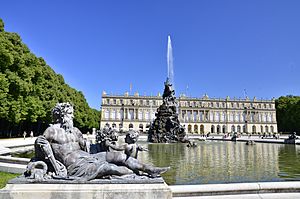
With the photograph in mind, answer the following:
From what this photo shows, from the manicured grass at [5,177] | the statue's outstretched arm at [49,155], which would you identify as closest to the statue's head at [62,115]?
the statue's outstretched arm at [49,155]

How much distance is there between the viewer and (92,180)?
3848mm

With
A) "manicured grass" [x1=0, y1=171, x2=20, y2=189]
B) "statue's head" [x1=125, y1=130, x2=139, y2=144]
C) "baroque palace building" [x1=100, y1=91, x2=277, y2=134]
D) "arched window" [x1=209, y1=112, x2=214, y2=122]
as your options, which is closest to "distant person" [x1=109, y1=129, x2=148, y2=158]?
"statue's head" [x1=125, y1=130, x2=139, y2=144]

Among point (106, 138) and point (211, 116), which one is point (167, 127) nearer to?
point (106, 138)

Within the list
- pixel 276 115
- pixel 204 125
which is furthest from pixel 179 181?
pixel 276 115

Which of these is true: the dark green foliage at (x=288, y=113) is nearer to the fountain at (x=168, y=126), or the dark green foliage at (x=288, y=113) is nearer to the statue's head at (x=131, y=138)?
the fountain at (x=168, y=126)

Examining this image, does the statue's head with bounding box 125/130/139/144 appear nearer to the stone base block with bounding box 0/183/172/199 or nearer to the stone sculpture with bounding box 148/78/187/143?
the stone base block with bounding box 0/183/172/199

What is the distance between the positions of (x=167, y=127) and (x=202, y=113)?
69371 millimetres

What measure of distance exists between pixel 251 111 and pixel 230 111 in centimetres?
831

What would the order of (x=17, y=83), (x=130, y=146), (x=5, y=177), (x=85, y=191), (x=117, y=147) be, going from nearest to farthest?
(x=85, y=191) < (x=130, y=146) < (x=117, y=147) < (x=5, y=177) < (x=17, y=83)

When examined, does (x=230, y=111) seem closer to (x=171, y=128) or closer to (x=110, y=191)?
(x=171, y=128)

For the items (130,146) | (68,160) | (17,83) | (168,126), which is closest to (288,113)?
(168,126)

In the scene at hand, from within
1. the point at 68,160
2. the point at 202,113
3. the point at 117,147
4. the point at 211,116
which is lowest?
the point at 68,160

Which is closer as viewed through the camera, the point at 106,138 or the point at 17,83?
the point at 106,138

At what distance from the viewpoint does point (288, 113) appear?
73.0 m
